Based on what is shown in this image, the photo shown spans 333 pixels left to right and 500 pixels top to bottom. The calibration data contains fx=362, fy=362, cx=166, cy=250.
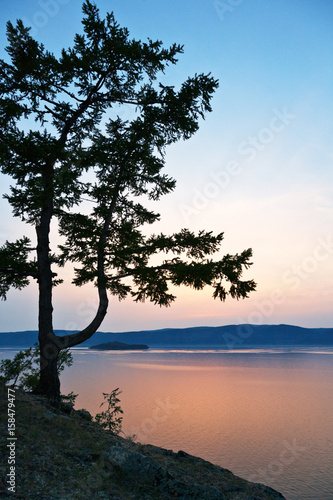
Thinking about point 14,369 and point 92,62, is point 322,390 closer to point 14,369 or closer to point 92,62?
point 14,369

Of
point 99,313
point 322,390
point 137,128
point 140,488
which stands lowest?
point 322,390

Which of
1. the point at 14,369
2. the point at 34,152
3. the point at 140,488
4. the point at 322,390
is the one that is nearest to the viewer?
the point at 140,488

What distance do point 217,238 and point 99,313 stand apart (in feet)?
19.0

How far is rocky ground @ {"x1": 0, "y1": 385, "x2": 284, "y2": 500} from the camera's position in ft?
26.7

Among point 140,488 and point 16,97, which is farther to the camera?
point 16,97

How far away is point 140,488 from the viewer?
9008 millimetres

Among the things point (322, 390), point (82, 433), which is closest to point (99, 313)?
point (82, 433)
